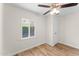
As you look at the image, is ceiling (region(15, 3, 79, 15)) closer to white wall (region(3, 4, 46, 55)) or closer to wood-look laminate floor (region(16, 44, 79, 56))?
white wall (region(3, 4, 46, 55))

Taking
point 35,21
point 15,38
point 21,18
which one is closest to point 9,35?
point 15,38

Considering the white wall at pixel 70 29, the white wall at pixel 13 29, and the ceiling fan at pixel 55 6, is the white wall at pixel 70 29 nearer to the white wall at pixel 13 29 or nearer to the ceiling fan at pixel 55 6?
the ceiling fan at pixel 55 6

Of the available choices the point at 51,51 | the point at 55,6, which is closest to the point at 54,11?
the point at 55,6

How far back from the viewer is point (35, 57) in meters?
1.03

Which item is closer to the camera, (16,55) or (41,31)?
(16,55)

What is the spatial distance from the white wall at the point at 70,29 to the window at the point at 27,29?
1.32ft

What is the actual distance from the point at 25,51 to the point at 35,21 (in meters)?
0.42

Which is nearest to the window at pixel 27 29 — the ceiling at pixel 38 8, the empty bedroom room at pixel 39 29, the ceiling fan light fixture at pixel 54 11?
the empty bedroom room at pixel 39 29

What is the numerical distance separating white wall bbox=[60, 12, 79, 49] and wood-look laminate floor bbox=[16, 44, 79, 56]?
0.07 metres

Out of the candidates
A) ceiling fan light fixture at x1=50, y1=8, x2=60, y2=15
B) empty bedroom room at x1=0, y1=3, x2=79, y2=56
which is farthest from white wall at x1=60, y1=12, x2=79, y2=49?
ceiling fan light fixture at x1=50, y1=8, x2=60, y2=15

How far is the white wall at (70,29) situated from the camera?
1.06 metres

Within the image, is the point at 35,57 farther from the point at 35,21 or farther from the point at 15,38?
the point at 35,21

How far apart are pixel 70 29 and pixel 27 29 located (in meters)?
0.59

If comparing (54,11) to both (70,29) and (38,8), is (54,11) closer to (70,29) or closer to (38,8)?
(38,8)
